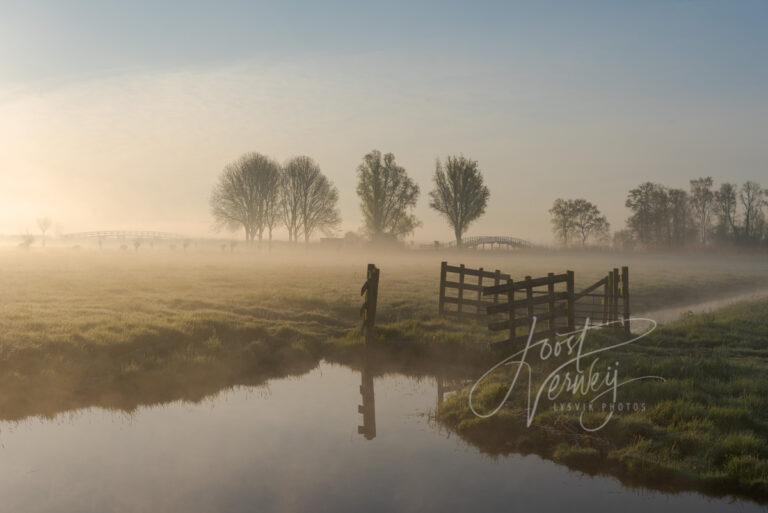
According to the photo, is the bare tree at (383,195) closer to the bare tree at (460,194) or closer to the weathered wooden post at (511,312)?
the bare tree at (460,194)

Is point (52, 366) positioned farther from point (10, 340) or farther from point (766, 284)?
point (766, 284)

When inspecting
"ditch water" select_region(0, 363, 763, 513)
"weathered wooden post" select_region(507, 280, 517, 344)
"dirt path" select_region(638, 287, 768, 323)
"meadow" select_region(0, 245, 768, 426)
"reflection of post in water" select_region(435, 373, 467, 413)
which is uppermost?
"weathered wooden post" select_region(507, 280, 517, 344)

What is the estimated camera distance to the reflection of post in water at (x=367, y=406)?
37.1 ft

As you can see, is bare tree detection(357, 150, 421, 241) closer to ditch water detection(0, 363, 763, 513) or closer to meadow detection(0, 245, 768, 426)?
meadow detection(0, 245, 768, 426)

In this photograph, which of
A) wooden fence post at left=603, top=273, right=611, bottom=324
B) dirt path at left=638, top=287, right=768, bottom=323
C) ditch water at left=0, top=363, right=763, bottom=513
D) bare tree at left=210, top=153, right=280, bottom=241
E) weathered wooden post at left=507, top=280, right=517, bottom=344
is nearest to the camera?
ditch water at left=0, top=363, right=763, bottom=513

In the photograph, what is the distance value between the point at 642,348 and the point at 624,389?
17.4 ft

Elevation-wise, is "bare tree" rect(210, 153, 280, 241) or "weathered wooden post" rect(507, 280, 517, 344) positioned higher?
"bare tree" rect(210, 153, 280, 241)

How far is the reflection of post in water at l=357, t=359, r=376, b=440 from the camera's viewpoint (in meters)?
11.3

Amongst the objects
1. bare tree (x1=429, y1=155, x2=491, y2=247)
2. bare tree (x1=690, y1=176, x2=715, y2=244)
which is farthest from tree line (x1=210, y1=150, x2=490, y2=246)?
bare tree (x1=690, y1=176, x2=715, y2=244)

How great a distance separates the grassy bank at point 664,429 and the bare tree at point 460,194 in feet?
208

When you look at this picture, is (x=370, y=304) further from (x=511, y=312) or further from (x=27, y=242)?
(x=27, y=242)

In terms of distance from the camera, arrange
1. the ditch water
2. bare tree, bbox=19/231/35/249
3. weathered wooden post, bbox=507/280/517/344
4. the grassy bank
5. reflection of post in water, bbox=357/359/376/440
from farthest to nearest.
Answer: bare tree, bbox=19/231/35/249 < weathered wooden post, bbox=507/280/517/344 < reflection of post in water, bbox=357/359/376/440 < the grassy bank < the ditch water

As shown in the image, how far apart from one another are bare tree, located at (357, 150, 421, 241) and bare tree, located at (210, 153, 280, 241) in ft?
39.5

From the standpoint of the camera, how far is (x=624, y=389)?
1184 centimetres
